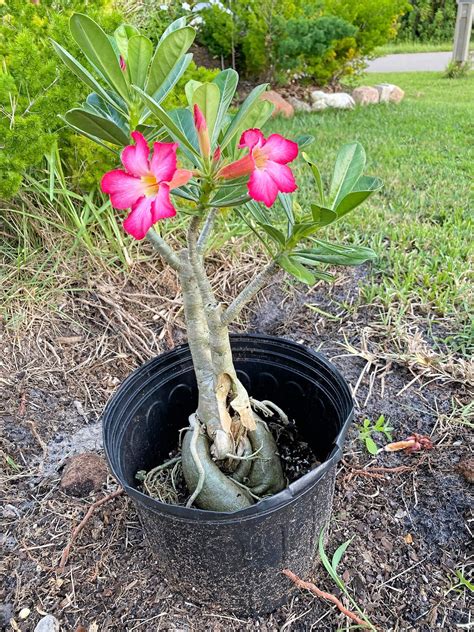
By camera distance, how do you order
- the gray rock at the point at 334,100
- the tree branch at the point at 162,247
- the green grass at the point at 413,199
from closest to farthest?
the tree branch at the point at 162,247, the green grass at the point at 413,199, the gray rock at the point at 334,100

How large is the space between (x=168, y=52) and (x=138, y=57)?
0.05 meters

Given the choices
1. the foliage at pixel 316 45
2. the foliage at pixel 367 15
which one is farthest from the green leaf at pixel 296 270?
the foliage at pixel 367 15


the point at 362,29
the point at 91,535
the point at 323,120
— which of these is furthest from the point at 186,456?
the point at 362,29

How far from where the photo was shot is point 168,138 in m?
0.89

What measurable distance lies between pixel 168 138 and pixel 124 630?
3.06ft

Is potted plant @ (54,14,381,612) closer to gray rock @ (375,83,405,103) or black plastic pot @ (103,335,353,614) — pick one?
black plastic pot @ (103,335,353,614)

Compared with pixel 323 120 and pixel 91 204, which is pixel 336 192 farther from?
pixel 323 120

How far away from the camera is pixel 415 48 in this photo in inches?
365

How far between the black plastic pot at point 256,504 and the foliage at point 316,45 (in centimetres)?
351

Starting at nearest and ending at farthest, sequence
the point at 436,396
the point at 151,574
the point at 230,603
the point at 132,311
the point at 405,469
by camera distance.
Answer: the point at 230,603, the point at 151,574, the point at 405,469, the point at 436,396, the point at 132,311

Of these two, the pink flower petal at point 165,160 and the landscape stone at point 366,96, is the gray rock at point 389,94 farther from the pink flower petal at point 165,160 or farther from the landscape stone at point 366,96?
the pink flower petal at point 165,160

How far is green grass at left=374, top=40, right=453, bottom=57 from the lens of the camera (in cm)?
905

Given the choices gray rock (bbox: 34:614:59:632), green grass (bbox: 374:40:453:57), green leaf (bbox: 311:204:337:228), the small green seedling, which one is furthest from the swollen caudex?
green grass (bbox: 374:40:453:57)

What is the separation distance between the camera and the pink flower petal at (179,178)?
26.7 inches
